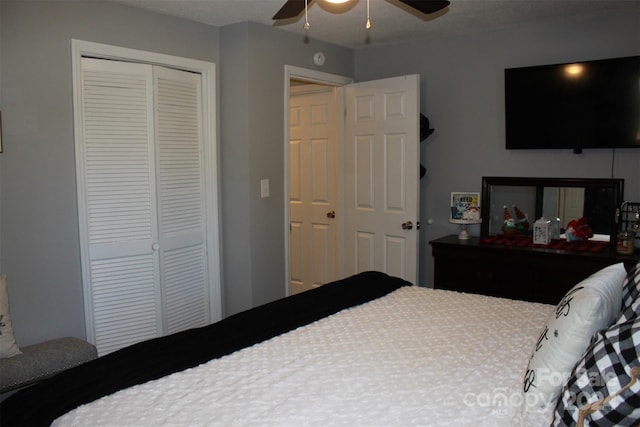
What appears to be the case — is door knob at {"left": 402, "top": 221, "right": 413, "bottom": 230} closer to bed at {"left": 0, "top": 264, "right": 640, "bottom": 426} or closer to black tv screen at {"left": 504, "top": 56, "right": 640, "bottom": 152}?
black tv screen at {"left": 504, "top": 56, "right": 640, "bottom": 152}

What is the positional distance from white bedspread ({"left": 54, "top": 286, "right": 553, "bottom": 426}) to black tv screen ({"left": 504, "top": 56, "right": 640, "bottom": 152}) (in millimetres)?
1800

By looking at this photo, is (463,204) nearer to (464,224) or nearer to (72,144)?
(464,224)

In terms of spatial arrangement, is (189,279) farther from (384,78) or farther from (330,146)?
(384,78)

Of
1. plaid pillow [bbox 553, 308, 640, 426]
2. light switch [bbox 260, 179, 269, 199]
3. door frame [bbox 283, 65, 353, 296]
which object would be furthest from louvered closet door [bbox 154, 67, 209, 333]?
plaid pillow [bbox 553, 308, 640, 426]

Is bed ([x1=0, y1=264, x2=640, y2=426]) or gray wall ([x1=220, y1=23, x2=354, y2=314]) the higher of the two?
gray wall ([x1=220, y1=23, x2=354, y2=314])

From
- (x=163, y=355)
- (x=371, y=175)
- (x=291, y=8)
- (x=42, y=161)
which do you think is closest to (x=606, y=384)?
(x=163, y=355)

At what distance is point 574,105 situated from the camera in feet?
11.8

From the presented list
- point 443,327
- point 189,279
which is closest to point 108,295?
point 189,279

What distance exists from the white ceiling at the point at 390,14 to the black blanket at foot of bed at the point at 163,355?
67.9 inches

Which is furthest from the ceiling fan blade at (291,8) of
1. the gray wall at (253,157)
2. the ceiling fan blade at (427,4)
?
the gray wall at (253,157)

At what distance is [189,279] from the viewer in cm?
379

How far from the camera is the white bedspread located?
150 centimetres

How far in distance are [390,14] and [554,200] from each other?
5.84ft

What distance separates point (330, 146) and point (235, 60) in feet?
4.24
